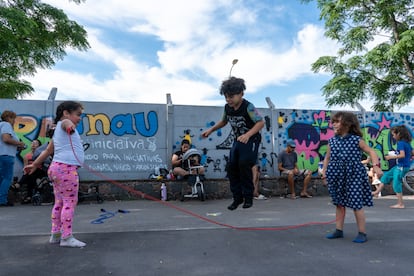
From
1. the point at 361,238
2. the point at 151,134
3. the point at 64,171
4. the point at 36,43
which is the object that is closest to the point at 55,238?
the point at 64,171

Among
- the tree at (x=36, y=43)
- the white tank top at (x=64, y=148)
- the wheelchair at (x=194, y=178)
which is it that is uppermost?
the tree at (x=36, y=43)

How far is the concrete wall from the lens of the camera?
27.2ft

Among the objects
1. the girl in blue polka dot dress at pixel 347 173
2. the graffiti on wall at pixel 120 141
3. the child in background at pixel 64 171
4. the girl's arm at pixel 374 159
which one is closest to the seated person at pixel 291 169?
the graffiti on wall at pixel 120 141

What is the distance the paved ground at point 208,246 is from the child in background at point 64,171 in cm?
20

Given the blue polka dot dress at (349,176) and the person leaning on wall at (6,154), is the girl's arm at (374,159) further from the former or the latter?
the person leaning on wall at (6,154)

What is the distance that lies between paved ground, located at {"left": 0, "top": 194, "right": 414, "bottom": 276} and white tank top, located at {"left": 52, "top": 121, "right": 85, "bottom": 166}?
37.9 inches

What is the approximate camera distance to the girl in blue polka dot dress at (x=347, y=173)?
3.99 m

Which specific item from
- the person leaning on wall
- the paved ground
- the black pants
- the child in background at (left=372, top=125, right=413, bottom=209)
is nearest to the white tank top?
the paved ground

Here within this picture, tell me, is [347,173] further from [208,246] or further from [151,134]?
[151,134]

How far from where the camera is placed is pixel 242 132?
421cm

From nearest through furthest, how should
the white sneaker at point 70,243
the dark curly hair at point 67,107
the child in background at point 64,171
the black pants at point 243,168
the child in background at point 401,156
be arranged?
1. the white sneaker at point 70,243
2. the child in background at point 64,171
3. the dark curly hair at point 67,107
4. the black pants at point 243,168
5. the child in background at point 401,156

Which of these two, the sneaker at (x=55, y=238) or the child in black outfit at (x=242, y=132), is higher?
the child in black outfit at (x=242, y=132)

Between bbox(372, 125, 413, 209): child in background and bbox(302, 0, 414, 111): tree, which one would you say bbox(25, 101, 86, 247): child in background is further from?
bbox(302, 0, 414, 111): tree

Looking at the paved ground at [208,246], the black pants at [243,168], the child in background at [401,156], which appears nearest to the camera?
the paved ground at [208,246]
